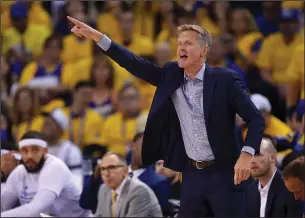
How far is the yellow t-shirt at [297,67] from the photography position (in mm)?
9492

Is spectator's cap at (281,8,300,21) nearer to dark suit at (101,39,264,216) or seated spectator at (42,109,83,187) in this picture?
seated spectator at (42,109,83,187)

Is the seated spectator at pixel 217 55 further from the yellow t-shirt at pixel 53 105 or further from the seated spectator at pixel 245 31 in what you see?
the yellow t-shirt at pixel 53 105

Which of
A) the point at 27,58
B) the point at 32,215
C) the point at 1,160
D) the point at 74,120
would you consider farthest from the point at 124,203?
the point at 27,58

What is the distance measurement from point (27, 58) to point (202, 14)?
2354 millimetres

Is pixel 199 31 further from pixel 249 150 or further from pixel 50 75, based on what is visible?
pixel 50 75

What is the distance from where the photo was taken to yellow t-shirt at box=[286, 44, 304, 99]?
9.49m

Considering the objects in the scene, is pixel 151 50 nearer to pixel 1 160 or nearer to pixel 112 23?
pixel 112 23

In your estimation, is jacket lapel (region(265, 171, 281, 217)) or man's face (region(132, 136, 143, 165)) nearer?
jacket lapel (region(265, 171, 281, 217))

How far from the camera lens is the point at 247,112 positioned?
4.93 m

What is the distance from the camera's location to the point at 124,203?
7012 millimetres

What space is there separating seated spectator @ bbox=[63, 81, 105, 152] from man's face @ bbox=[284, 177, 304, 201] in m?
3.88

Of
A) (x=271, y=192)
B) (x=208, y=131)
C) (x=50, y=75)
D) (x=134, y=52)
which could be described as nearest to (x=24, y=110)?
(x=50, y=75)

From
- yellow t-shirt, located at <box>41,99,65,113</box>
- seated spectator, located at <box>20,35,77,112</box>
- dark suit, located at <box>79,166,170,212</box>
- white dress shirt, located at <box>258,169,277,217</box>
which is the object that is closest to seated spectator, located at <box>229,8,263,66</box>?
seated spectator, located at <box>20,35,77,112</box>

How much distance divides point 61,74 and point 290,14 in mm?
2869
